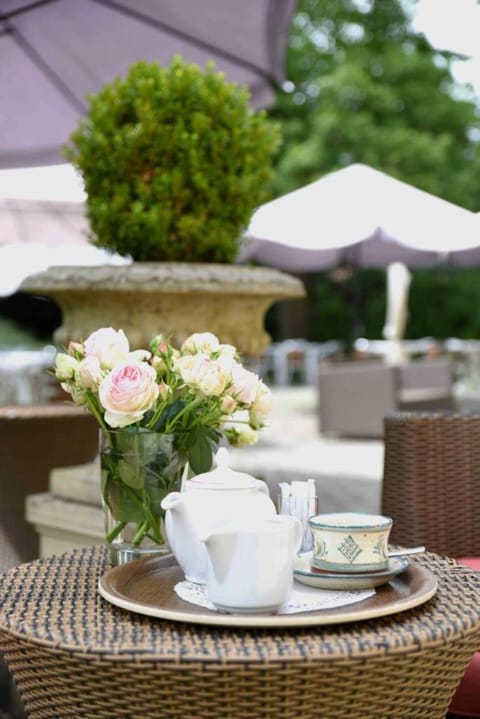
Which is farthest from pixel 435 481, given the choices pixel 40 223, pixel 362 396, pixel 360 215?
pixel 362 396

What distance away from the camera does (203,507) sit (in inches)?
59.9

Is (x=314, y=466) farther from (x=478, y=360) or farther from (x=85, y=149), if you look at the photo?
(x=478, y=360)

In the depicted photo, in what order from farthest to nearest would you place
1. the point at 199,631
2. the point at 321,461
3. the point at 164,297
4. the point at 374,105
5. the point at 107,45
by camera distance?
the point at 374,105 → the point at 321,461 → the point at 107,45 → the point at 164,297 → the point at 199,631

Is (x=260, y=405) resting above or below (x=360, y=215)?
below

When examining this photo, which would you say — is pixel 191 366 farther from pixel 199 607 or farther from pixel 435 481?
pixel 435 481

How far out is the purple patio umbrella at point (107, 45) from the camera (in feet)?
15.1

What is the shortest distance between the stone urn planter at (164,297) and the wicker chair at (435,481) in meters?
0.64

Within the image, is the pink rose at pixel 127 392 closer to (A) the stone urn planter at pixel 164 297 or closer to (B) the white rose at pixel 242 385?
(B) the white rose at pixel 242 385

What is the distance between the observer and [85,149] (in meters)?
2.98

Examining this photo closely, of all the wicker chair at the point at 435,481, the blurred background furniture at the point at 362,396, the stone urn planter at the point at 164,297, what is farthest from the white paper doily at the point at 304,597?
the blurred background furniture at the point at 362,396

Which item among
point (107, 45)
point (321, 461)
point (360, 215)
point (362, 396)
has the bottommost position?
point (321, 461)

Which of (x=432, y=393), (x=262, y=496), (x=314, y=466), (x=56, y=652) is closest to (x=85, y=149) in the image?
(x=262, y=496)

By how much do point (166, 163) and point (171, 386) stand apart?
1325 millimetres

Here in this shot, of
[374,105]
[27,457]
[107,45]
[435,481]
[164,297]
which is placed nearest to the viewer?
[435,481]
